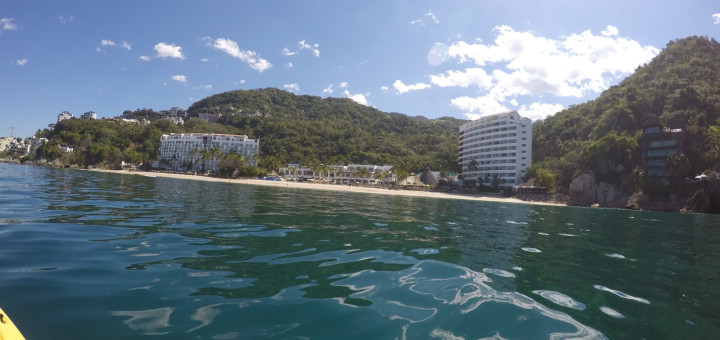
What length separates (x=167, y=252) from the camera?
6.89 meters

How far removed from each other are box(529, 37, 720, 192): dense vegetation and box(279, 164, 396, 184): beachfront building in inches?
→ 1885

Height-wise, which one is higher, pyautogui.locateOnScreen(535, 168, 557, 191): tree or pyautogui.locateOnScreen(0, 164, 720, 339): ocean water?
pyautogui.locateOnScreen(535, 168, 557, 191): tree

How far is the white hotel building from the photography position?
309ft

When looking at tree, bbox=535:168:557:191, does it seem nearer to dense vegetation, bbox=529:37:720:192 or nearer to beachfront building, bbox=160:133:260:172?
dense vegetation, bbox=529:37:720:192

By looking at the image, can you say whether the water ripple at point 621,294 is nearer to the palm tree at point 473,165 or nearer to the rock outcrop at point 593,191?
the rock outcrop at point 593,191

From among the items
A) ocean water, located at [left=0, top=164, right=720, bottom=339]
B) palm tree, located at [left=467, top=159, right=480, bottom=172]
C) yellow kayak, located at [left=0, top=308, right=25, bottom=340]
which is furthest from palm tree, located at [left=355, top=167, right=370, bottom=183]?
yellow kayak, located at [left=0, top=308, right=25, bottom=340]

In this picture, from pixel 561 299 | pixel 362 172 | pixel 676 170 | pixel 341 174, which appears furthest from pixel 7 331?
pixel 341 174

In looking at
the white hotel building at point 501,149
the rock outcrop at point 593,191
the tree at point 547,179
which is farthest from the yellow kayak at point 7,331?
the white hotel building at point 501,149

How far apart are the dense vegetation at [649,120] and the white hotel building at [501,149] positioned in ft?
26.3

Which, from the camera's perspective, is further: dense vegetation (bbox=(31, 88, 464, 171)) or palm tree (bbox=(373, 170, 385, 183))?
dense vegetation (bbox=(31, 88, 464, 171))

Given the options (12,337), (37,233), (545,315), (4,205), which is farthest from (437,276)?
(4,205)

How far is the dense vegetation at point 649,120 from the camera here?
6316 centimetres

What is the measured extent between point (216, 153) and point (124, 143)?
5370 cm

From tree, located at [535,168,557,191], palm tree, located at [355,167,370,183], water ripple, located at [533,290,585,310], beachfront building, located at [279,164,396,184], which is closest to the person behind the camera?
water ripple, located at [533,290,585,310]
